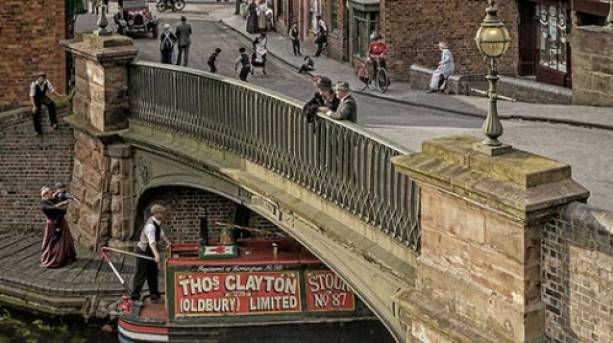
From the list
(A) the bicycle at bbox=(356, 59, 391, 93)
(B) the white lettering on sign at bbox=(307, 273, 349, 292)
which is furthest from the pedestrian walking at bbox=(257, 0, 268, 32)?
(B) the white lettering on sign at bbox=(307, 273, 349, 292)

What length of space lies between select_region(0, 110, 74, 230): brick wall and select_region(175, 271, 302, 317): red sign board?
661cm

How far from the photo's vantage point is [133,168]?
22297mm

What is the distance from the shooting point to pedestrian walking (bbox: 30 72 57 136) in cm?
2406

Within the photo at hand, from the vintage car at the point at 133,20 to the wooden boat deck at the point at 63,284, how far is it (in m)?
17.8

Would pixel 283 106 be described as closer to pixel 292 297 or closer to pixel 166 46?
pixel 292 297

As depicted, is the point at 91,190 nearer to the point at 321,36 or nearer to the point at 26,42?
the point at 26,42

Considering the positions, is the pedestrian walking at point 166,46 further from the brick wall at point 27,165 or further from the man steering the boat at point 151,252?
the man steering the boat at point 151,252

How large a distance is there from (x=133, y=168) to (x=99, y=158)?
0.87 meters

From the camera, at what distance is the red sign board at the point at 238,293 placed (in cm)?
1892

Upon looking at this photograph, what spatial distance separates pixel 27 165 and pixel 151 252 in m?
5.95

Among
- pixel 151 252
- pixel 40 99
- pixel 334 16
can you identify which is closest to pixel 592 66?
pixel 151 252

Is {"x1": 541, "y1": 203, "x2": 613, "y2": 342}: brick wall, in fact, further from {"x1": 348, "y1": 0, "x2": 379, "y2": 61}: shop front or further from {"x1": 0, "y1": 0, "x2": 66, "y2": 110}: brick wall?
{"x1": 348, "y1": 0, "x2": 379, "y2": 61}: shop front

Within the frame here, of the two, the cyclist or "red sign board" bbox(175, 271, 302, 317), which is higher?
the cyclist

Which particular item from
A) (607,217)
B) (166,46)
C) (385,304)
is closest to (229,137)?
(385,304)
